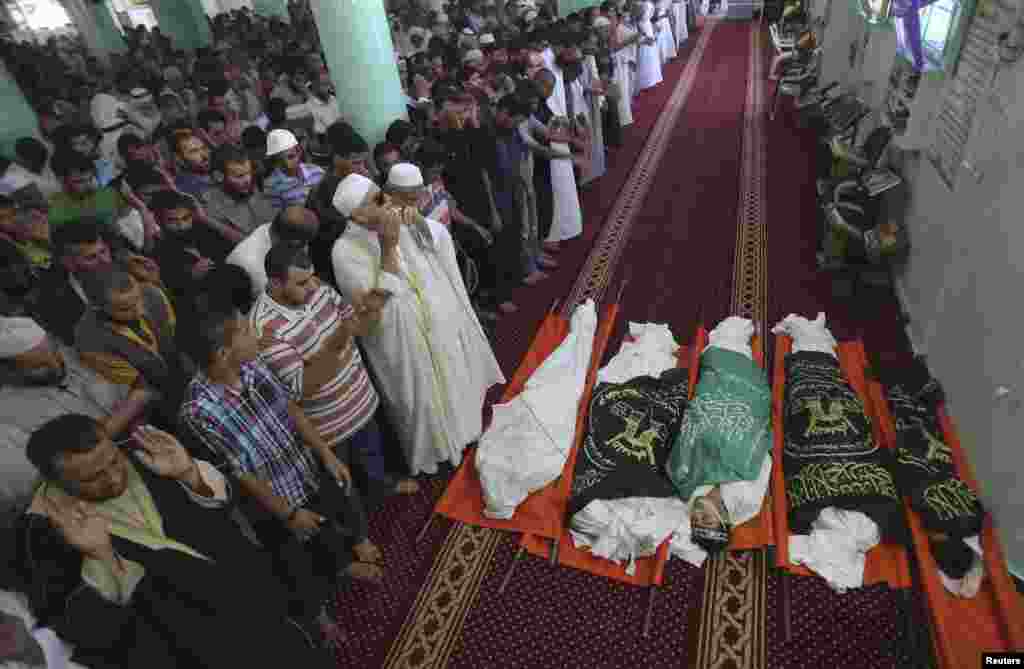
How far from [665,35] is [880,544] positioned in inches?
407

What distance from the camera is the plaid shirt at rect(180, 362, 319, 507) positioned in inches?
66.9

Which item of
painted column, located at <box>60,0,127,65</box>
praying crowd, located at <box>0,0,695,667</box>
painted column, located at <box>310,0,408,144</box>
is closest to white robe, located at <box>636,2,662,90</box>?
praying crowd, located at <box>0,0,695,667</box>

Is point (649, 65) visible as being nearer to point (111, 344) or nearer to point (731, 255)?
point (731, 255)

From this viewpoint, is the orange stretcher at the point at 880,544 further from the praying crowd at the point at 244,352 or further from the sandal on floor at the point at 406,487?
the sandal on floor at the point at 406,487

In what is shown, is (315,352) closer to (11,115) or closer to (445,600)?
(445,600)

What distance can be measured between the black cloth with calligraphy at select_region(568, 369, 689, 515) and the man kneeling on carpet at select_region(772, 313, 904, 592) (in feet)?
1.71

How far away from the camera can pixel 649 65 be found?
360 inches

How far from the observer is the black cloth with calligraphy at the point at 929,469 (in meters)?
2.28

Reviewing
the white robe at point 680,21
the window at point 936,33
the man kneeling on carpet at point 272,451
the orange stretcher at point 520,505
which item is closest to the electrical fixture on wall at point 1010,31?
the window at point 936,33

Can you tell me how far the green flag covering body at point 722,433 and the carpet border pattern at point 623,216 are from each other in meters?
1.34

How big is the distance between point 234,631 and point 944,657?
Result: 91.3 inches

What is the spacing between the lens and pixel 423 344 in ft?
8.45

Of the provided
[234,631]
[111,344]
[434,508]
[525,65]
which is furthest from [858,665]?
[525,65]

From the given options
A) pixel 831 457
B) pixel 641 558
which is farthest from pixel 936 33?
pixel 641 558
